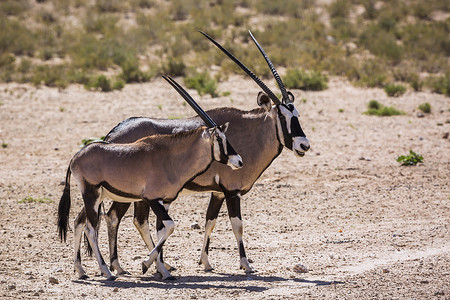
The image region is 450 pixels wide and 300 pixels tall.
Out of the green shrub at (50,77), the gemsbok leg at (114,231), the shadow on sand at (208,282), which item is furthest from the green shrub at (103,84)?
the shadow on sand at (208,282)

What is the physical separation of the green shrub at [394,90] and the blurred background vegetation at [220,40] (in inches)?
35.3

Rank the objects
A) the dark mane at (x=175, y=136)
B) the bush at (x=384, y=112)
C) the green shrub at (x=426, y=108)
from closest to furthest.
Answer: the dark mane at (x=175, y=136) → the bush at (x=384, y=112) → the green shrub at (x=426, y=108)

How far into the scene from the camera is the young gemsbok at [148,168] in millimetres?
8719

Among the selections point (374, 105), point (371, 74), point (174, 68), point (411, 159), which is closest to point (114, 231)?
point (411, 159)

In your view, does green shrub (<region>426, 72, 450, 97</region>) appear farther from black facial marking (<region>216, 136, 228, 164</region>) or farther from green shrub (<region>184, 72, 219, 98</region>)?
black facial marking (<region>216, 136, 228, 164</region>)

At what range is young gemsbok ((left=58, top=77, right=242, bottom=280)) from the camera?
8719 mm

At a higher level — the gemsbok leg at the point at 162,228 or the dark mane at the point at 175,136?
the dark mane at the point at 175,136

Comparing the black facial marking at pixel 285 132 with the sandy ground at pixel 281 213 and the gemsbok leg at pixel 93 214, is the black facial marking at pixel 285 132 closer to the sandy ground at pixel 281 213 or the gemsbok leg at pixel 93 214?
the sandy ground at pixel 281 213

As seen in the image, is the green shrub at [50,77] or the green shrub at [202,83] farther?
the green shrub at [50,77]

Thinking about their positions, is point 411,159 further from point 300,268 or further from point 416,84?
point 416,84

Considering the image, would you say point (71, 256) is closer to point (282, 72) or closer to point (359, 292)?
point (359, 292)

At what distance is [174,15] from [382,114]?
1868 centimetres

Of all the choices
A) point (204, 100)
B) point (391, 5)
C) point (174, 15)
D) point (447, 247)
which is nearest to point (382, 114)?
point (204, 100)

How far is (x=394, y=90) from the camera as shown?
2358 centimetres
